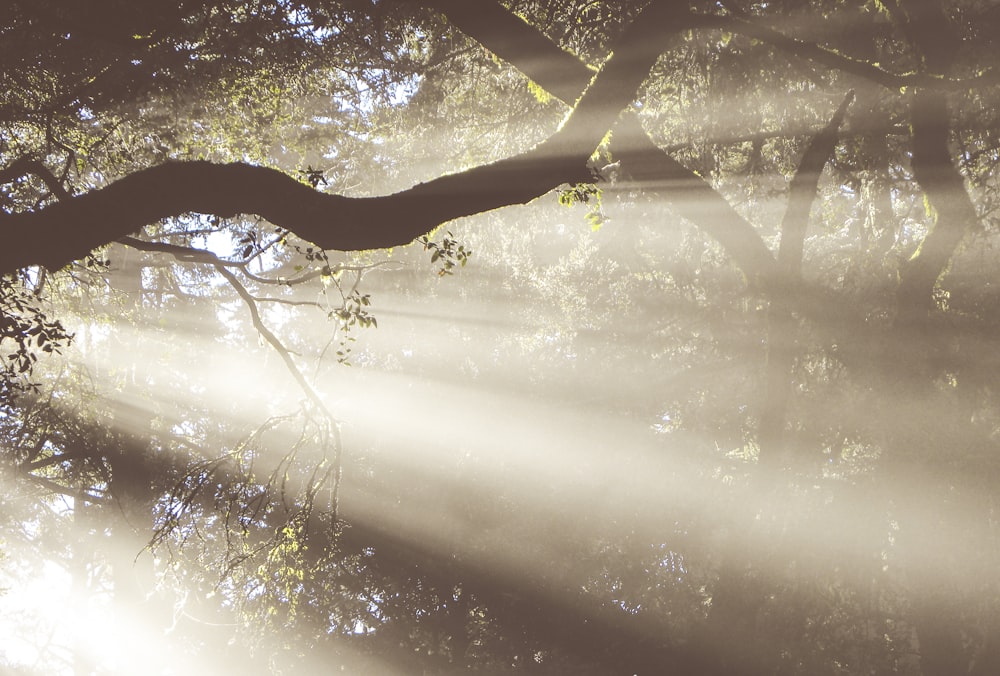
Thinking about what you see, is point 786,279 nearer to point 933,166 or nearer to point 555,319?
point 933,166

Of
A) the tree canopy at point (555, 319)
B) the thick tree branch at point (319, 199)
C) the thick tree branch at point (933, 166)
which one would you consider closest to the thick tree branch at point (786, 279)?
the tree canopy at point (555, 319)

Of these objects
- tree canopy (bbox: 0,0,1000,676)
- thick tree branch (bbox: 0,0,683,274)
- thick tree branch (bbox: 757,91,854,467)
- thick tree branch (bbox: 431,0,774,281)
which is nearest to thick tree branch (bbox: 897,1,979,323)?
tree canopy (bbox: 0,0,1000,676)

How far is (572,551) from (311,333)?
966 centimetres

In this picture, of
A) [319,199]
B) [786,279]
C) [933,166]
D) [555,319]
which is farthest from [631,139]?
[555,319]

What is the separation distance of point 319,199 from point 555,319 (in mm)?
9149

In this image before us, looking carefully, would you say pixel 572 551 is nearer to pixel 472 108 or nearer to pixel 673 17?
pixel 472 108

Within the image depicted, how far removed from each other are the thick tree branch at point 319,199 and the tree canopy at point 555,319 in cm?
2

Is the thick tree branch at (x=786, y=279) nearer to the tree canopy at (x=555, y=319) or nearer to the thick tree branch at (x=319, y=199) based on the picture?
the tree canopy at (x=555, y=319)

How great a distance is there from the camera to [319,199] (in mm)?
3299

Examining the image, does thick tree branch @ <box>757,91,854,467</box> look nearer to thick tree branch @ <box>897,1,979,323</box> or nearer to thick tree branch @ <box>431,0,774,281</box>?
thick tree branch @ <box>431,0,774,281</box>

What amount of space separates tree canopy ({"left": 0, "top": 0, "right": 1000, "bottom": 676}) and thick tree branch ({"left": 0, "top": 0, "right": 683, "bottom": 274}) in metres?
0.02

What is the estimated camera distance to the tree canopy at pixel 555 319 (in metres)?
5.62

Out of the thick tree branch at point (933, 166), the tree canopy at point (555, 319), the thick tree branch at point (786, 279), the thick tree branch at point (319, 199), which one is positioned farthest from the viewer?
the thick tree branch at point (786, 279)

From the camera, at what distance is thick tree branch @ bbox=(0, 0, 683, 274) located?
9.31 ft
